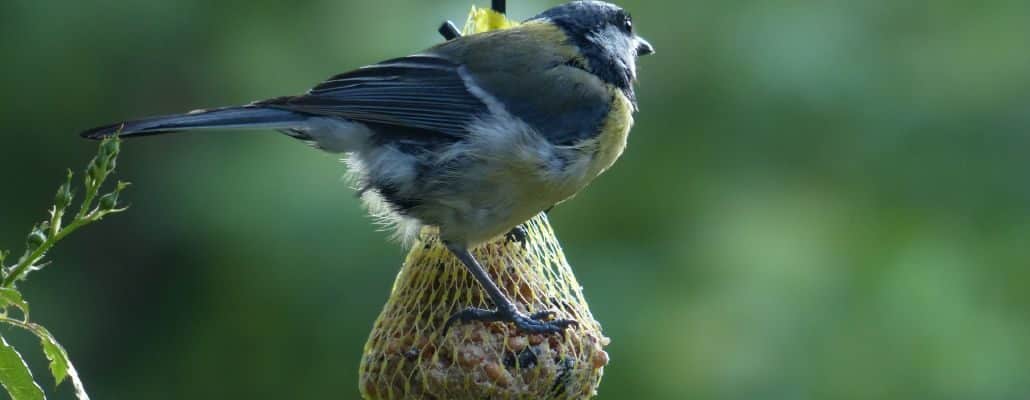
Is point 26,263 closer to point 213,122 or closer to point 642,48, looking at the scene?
point 213,122

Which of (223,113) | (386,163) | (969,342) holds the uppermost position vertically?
(223,113)

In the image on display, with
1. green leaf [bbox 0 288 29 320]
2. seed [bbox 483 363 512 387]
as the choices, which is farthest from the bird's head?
green leaf [bbox 0 288 29 320]

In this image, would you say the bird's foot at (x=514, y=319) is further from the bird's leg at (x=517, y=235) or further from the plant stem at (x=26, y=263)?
the plant stem at (x=26, y=263)

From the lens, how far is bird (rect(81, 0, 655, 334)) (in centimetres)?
288

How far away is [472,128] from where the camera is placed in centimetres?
295

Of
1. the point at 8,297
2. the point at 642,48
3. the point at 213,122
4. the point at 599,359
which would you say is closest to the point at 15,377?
the point at 8,297

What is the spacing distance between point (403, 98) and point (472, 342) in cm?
62

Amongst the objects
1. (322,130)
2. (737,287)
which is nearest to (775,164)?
(737,287)

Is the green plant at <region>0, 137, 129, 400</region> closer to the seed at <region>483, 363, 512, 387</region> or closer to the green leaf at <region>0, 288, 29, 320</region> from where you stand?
the green leaf at <region>0, 288, 29, 320</region>

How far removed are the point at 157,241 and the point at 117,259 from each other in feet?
0.89

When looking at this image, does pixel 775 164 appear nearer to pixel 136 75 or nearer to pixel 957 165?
pixel 957 165

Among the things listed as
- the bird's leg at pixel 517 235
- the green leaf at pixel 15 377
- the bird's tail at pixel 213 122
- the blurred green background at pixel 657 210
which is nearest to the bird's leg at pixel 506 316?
the bird's leg at pixel 517 235

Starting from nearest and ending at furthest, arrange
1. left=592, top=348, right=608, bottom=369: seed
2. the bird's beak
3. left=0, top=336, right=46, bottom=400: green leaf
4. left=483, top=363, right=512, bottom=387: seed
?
left=0, top=336, right=46, bottom=400: green leaf → left=483, top=363, right=512, bottom=387: seed → left=592, top=348, right=608, bottom=369: seed → the bird's beak

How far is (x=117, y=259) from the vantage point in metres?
5.31
